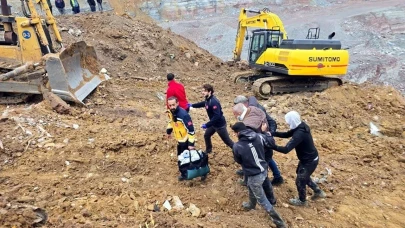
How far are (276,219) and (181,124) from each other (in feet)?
6.29

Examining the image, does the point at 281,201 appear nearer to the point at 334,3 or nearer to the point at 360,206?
the point at 360,206

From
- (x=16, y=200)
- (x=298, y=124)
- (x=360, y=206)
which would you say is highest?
(x=298, y=124)

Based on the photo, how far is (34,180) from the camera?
5.98 metres

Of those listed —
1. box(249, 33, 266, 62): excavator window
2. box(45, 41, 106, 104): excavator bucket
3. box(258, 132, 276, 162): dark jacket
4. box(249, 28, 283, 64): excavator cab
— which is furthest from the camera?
Result: box(249, 33, 266, 62): excavator window

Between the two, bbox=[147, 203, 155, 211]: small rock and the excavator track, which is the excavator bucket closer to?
bbox=[147, 203, 155, 211]: small rock

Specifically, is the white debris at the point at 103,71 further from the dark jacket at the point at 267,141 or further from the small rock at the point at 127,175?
the dark jacket at the point at 267,141

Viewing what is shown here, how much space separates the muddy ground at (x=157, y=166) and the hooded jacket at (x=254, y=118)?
1168 millimetres

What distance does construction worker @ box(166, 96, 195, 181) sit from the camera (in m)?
5.59

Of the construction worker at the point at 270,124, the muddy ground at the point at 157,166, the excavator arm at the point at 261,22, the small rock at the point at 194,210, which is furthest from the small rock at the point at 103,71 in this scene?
the small rock at the point at 194,210

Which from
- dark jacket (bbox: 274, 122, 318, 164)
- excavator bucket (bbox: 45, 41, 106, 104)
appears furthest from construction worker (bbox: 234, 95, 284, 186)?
excavator bucket (bbox: 45, 41, 106, 104)

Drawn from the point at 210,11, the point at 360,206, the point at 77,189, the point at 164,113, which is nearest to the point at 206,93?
the point at 77,189

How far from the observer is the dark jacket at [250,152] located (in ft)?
15.7

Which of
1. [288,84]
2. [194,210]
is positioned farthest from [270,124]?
[288,84]

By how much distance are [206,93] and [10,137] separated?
3.71m
